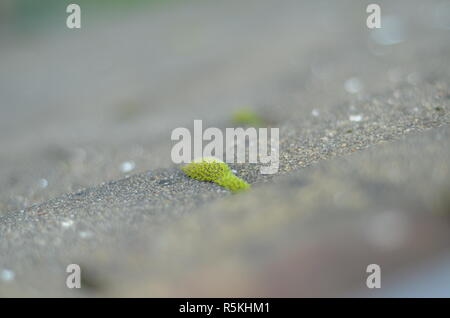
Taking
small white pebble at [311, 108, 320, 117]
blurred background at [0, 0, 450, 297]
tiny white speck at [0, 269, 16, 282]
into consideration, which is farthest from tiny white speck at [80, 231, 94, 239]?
small white pebble at [311, 108, 320, 117]

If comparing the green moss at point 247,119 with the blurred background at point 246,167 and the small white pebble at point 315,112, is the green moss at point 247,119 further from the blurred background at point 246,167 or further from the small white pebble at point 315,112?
the small white pebble at point 315,112

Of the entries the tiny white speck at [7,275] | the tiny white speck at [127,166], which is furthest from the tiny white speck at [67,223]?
the tiny white speck at [127,166]

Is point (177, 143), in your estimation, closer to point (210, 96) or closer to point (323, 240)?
point (210, 96)

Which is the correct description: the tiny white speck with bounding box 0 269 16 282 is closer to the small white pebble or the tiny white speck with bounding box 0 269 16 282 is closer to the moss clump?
the moss clump

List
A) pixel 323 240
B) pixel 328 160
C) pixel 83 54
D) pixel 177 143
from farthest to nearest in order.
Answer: pixel 83 54, pixel 177 143, pixel 328 160, pixel 323 240

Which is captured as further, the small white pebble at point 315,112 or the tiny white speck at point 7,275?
the small white pebble at point 315,112

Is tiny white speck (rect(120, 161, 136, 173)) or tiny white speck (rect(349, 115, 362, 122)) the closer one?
tiny white speck (rect(349, 115, 362, 122))
